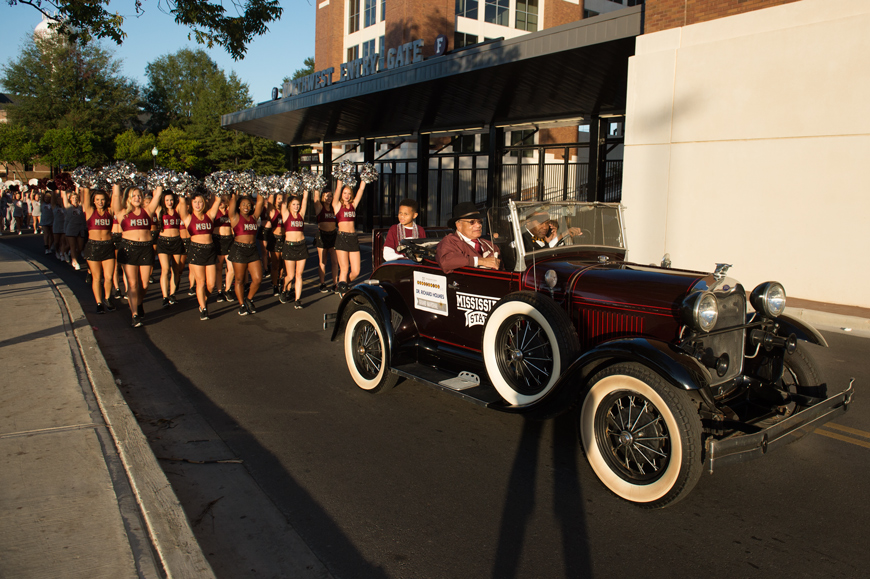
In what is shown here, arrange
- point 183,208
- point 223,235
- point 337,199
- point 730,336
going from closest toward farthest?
point 730,336, point 183,208, point 223,235, point 337,199

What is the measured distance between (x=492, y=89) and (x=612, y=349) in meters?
14.9

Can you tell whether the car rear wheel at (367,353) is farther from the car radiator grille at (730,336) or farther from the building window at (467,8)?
the building window at (467,8)

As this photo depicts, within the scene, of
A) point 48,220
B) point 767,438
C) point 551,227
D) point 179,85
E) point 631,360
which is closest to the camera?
point 767,438

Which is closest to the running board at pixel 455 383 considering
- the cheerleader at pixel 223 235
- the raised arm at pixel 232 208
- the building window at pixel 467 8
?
the raised arm at pixel 232 208

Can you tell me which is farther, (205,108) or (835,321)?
(205,108)

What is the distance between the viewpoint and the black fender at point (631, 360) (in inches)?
132

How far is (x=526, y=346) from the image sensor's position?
14.6ft

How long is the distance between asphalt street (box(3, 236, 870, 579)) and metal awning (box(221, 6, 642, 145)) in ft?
32.0

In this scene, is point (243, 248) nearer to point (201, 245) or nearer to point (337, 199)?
point (201, 245)

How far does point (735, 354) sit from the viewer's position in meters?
4.11

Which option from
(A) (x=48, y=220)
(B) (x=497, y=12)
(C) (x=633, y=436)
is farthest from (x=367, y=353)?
(B) (x=497, y=12)

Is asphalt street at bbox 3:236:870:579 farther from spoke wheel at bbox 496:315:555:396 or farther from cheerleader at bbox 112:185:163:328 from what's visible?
cheerleader at bbox 112:185:163:328

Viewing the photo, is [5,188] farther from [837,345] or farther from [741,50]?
[837,345]

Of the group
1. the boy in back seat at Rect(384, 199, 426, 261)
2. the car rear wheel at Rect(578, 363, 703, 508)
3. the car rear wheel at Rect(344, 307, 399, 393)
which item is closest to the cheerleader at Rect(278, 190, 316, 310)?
the boy in back seat at Rect(384, 199, 426, 261)
